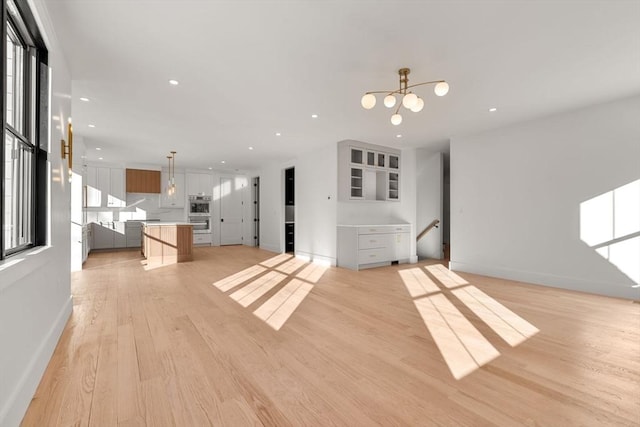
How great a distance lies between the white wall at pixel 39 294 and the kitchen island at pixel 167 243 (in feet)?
12.2

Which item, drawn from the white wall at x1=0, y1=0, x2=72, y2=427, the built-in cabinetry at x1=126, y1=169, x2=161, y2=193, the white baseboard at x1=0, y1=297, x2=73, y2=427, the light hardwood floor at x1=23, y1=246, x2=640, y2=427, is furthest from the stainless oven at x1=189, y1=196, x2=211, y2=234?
the white baseboard at x1=0, y1=297, x2=73, y2=427

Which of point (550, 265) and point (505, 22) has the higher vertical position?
point (505, 22)

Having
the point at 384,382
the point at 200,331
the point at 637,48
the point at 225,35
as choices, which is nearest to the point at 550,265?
the point at 637,48

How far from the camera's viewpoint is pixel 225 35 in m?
2.59

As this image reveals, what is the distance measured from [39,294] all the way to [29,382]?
62cm

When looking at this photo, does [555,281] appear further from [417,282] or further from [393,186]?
[393,186]

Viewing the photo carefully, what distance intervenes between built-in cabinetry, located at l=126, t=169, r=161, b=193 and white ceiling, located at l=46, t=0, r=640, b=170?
13.5ft

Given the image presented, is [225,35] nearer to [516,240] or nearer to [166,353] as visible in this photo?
[166,353]

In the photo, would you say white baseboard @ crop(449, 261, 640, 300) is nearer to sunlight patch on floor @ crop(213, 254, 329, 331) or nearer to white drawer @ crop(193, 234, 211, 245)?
sunlight patch on floor @ crop(213, 254, 329, 331)

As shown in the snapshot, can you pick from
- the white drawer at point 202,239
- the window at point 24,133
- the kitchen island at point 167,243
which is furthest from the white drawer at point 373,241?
the white drawer at point 202,239

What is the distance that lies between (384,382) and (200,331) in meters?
1.72

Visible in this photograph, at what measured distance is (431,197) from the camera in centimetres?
757

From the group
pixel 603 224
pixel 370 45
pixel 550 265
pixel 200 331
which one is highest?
pixel 370 45

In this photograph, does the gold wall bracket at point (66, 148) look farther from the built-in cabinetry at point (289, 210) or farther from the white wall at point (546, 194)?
the white wall at point (546, 194)
